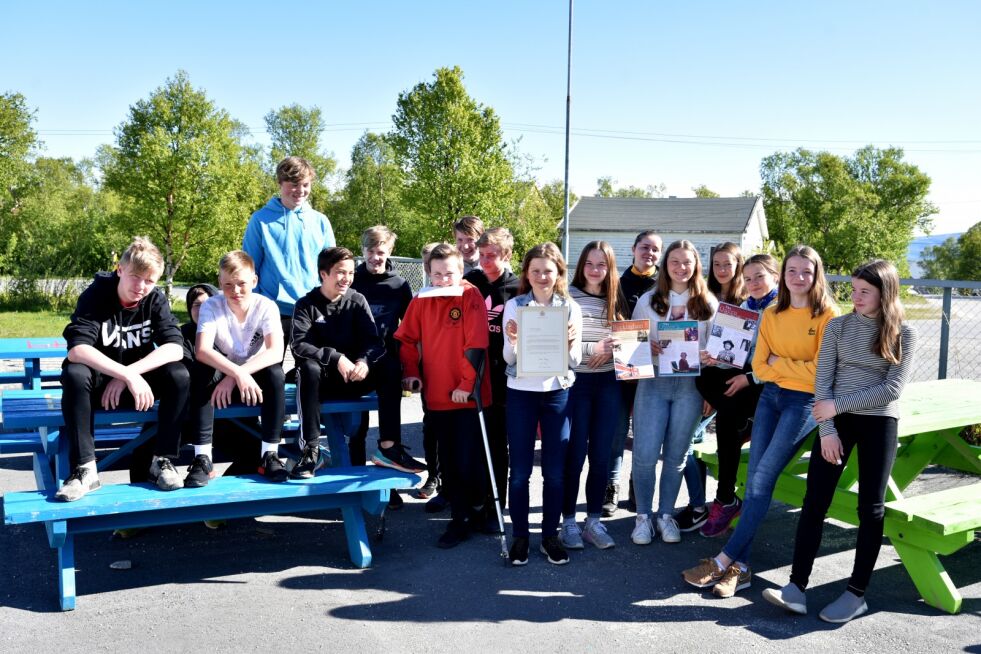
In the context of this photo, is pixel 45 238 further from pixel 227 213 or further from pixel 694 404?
pixel 694 404

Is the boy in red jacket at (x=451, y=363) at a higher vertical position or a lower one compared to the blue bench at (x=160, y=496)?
higher

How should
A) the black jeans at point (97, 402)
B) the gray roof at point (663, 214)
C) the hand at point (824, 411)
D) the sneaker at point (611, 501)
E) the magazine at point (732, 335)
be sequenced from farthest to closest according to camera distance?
the gray roof at point (663, 214)
the sneaker at point (611, 501)
the magazine at point (732, 335)
the black jeans at point (97, 402)
the hand at point (824, 411)

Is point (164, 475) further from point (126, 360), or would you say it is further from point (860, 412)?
point (860, 412)

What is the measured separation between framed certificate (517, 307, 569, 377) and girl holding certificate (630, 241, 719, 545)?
77 cm

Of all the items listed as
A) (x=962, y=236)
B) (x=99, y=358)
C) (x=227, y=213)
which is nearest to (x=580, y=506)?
(x=99, y=358)

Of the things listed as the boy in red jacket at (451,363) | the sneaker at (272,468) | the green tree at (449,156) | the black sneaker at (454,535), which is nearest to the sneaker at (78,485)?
the sneaker at (272,468)

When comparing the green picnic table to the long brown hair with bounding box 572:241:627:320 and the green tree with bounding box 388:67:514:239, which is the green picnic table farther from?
the green tree with bounding box 388:67:514:239

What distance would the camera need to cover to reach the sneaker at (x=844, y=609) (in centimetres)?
405

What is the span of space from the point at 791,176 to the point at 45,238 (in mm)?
46324

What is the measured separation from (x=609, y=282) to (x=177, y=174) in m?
20.1

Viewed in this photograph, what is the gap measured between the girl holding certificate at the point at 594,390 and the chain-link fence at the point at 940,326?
5.58 feet

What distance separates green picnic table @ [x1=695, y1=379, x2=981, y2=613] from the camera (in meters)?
4.20

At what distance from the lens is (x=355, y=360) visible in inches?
208

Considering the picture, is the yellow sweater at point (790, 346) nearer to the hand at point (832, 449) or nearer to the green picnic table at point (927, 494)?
the hand at point (832, 449)
